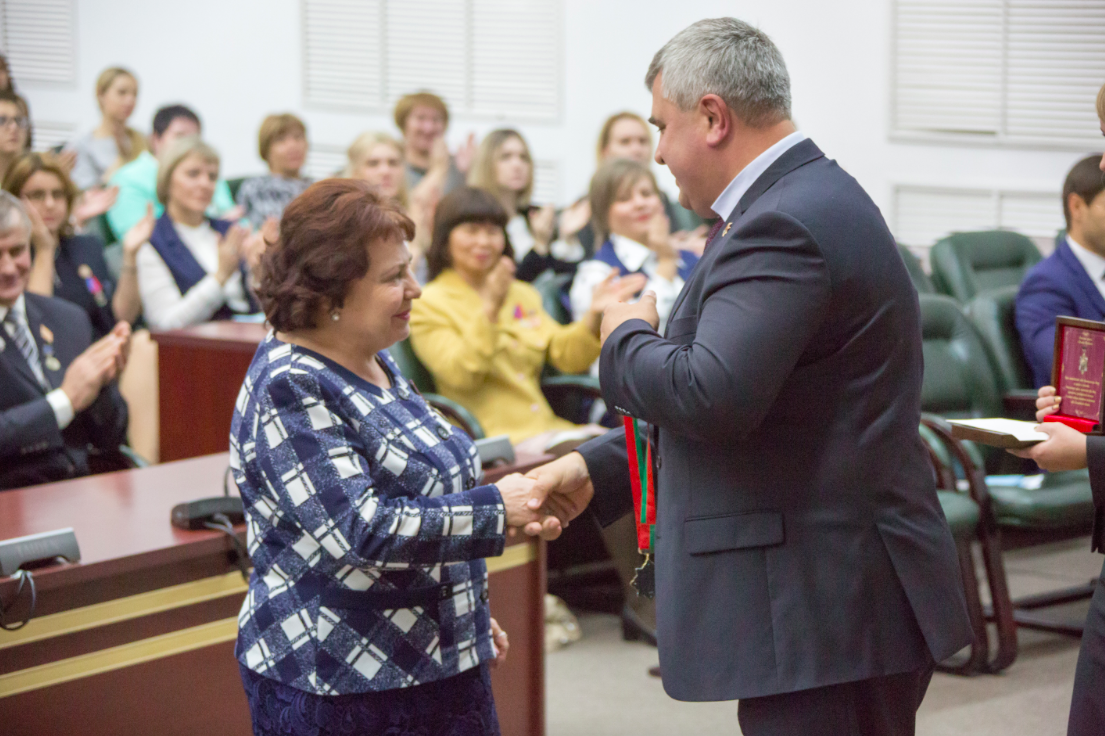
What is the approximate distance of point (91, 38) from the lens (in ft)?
25.5

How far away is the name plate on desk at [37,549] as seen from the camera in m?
1.83

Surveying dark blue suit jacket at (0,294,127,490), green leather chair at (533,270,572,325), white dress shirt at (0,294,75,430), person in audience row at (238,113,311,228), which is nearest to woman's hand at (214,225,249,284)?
person in audience row at (238,113,311,228)

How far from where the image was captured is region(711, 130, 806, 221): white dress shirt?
1.49 metres

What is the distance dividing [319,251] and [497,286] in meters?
2.01

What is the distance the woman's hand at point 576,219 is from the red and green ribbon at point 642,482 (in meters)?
3.67

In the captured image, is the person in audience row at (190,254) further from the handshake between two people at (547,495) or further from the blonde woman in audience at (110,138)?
the handshake between two people at (547,495)

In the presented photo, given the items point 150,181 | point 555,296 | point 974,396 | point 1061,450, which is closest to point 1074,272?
point 974,396

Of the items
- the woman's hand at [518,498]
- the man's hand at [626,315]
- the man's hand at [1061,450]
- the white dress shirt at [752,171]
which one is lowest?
the woman's hand at [518,498]

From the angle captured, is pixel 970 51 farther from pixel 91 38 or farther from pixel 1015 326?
pixel 91 38

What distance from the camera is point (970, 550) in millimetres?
3525

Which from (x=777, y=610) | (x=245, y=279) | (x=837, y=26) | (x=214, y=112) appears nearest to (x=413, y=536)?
(x=777, y=610)

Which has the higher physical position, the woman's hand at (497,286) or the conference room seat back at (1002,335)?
the woman's hand at (497,286)

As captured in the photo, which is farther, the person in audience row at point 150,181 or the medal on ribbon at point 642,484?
the person in audience row at point 150,181

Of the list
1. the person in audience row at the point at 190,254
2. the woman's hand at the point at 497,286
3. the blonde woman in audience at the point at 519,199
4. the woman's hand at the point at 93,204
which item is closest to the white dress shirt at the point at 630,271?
the woman's hand at the point at 497,286
